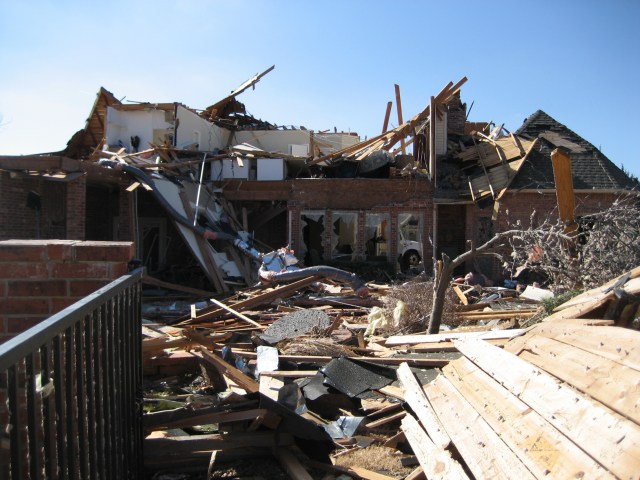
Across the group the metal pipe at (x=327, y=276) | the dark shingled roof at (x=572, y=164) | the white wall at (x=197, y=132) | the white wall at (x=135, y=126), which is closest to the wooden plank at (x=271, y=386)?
the metal pipe at (x=327, y=276)

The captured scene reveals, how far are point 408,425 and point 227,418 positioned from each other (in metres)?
1.47

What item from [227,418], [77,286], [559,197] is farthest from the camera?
[559,197]

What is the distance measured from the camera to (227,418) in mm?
4238

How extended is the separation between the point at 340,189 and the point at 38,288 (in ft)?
56.8

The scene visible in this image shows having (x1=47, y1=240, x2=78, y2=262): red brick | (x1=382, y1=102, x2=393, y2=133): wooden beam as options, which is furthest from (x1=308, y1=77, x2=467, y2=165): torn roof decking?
(x1=47, y1=240, x2=78, y2=262): red brick

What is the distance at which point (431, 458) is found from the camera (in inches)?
143

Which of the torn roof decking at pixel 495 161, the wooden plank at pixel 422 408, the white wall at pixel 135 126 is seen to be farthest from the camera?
the white wall at pixel 135 126

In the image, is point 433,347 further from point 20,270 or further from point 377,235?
point 377,235

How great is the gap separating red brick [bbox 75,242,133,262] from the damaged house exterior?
43.0 ft

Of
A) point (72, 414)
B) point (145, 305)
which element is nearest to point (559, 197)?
point (72, 414)

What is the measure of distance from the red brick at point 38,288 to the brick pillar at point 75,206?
39.0 feet

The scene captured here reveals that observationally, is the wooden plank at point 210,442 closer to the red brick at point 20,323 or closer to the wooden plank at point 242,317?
the red brick at point 20,323

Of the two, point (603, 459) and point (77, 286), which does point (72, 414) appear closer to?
point (77, 286)

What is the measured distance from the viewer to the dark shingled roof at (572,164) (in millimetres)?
18703
